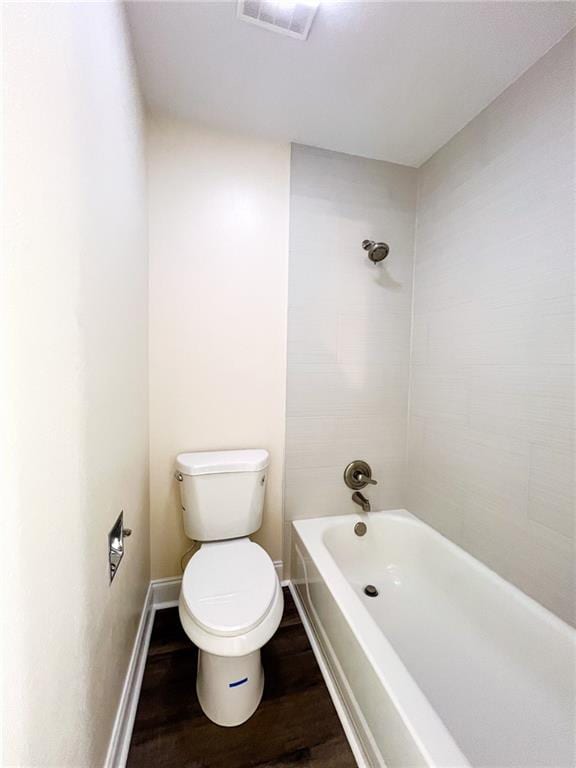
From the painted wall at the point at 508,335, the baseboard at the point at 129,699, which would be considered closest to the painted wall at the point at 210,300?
the baseboard at the point at 129,699

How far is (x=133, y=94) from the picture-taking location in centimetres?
108

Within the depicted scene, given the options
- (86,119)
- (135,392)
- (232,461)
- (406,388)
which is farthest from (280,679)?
(86,119)

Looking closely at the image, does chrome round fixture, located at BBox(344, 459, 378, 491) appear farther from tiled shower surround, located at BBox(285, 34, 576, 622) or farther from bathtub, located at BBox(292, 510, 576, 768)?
bathtub, located at BBox(292, 510, 576, 768)

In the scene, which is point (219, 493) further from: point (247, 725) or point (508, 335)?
point (508, 335)

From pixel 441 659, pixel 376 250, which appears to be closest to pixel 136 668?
pixel 441 659

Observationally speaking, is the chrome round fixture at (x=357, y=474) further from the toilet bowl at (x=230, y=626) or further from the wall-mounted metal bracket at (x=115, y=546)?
the wall-mounted metal bracket at (x=115, y=546)

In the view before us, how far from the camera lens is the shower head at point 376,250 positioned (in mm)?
1532

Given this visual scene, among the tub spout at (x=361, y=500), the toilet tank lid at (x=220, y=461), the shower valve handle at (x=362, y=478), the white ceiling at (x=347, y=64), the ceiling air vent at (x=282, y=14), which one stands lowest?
the tub spout at (x=361, y=500)

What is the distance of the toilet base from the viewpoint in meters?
1.01

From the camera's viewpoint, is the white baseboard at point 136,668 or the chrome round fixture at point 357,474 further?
the chrome round fixture at point 357,474

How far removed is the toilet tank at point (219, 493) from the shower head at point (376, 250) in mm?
1178

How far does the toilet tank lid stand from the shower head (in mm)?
1153

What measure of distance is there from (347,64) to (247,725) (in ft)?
7.82

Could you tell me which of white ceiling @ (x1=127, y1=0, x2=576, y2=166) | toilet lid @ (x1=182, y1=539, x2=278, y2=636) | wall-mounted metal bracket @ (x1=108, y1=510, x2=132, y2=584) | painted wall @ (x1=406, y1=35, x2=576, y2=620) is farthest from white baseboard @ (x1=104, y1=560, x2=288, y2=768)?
white ceiling @ (x1=127, y1=0, x2=576, y2=166)
